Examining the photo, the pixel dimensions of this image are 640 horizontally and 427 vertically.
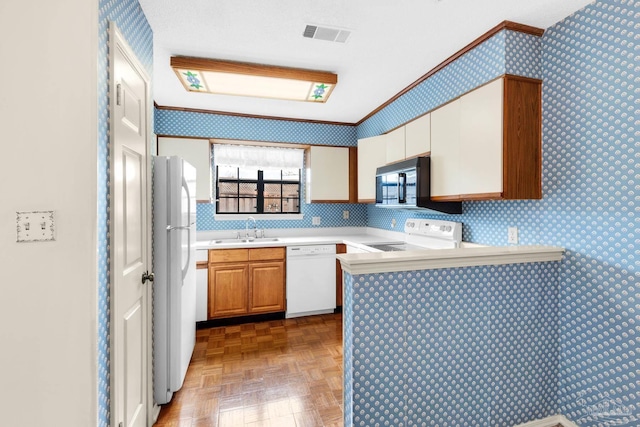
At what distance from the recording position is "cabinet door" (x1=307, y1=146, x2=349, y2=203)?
157 inches

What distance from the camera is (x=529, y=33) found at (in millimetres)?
1940

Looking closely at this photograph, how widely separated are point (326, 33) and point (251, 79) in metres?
0.86

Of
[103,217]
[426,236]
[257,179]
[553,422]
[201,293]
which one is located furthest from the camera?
[257,179]

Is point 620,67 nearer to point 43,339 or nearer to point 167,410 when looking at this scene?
point 43,339

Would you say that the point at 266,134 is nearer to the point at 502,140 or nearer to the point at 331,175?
the point at 331,175

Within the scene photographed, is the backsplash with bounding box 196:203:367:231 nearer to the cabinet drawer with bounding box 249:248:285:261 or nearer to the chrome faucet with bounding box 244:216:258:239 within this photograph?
the chrome faucet with bounding box 244:216:258:239

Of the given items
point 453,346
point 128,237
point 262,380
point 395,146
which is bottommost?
point 262,380

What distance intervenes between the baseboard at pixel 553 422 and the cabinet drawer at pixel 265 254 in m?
2.55

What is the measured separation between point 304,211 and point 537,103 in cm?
289

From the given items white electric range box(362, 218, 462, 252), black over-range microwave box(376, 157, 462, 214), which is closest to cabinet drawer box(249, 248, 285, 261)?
white electric range box(362, 218, 462, 252)

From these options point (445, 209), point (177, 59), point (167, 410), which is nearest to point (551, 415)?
point (445, 209)

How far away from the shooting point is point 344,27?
2.03m

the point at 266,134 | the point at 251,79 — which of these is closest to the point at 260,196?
the point at 266,134

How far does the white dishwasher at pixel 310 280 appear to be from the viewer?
3.51 m
